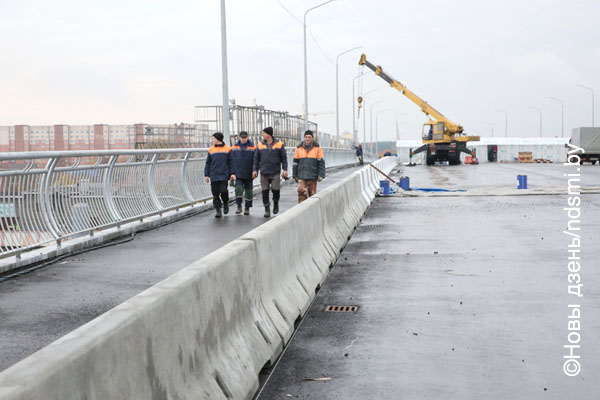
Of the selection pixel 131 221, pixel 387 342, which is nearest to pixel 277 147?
pixel 131 221

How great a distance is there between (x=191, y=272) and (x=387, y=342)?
7.86 feet

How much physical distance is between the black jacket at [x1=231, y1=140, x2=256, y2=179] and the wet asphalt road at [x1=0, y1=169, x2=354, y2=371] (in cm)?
215

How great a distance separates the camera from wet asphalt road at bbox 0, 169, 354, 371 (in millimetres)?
6977

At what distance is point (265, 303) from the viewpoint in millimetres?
6406

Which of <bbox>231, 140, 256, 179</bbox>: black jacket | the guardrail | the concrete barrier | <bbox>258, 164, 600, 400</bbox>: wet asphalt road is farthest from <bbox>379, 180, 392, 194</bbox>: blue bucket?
the concrete barrier

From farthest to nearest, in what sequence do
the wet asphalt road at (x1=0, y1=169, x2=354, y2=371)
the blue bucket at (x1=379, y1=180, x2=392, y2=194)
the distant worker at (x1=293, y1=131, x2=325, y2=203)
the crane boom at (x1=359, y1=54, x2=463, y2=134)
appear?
1. the crane boom at (x1=359, y1=54, x2=463, y2=134)
2. the blue bucket at (x1=379, y1=180, x2=392, y2=194)
3. the distant worker at (x1=293, y1=131, x2=325, y2=203)
4. the wet asphalt road at (x1=0, y1=169, x2=354, y2=371)

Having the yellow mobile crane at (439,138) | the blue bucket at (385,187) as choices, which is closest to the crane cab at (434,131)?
the yellow mobile crane at (439,138)

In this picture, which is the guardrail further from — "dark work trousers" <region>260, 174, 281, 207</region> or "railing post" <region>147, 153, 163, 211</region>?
"dark work trousers" <region>260, 174, 281, 207</region>

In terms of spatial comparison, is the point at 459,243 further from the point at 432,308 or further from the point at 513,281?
the point at 432,308

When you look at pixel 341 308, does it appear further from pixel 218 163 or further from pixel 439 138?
pixel 439 138

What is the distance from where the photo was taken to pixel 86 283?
9422 mm

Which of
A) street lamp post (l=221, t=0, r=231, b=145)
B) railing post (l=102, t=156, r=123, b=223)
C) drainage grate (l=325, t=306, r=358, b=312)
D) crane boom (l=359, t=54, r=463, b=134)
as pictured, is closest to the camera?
drainage grate (l=325, t=306, r=358, b=312)

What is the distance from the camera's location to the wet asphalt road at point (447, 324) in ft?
17.7

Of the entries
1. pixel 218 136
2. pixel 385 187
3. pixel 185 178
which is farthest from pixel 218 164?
pixel 385 187
